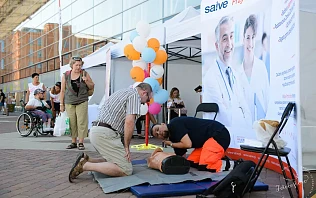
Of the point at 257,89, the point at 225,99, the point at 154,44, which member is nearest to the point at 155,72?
the point at 154,44

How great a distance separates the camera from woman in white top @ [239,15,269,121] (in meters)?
5.83

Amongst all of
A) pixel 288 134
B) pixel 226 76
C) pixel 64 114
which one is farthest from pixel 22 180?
pixel 226 76

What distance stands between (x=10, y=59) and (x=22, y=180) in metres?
47.1

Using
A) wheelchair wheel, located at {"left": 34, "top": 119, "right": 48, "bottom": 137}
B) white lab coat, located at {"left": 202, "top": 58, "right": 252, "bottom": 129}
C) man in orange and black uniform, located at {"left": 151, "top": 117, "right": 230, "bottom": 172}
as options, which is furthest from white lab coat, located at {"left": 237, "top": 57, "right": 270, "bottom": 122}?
wheelchair wheel, located at {"left": 34, "top": 119, "right": 48, "bottom": 137}

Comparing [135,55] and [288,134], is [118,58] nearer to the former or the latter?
[135,55]

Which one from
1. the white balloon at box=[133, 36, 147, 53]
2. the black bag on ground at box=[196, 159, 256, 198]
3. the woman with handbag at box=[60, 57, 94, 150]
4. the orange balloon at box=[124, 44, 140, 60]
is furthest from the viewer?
the orange balloon at box=[124, 44, 140, 60]

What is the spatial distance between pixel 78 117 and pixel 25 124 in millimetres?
4081

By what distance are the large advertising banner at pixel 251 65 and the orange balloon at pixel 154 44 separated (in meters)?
1.00

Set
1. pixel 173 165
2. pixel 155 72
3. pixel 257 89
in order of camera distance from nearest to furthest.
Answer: pixel 173 165 < pixel 257 89 < pixel 155 72

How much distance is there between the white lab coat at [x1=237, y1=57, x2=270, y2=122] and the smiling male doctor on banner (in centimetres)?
16

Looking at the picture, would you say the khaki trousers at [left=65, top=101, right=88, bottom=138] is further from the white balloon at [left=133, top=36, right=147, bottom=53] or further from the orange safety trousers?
the orange safety trousers

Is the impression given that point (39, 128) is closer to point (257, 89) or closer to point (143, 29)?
point (143, 29)

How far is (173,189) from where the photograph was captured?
172 inches

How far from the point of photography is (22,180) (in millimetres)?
5055
